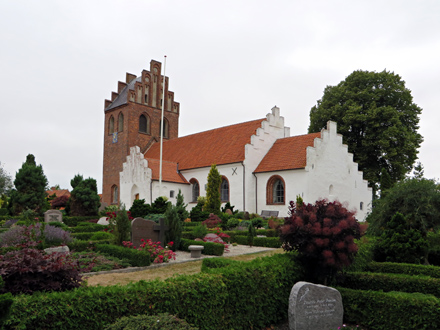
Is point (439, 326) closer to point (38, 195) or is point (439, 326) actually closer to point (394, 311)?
point (394, 311)

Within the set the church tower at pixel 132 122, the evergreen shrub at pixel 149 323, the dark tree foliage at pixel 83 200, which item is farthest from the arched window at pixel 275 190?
the evergreen shrub at pixel 149 323

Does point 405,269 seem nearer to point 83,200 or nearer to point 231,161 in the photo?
point 231,161

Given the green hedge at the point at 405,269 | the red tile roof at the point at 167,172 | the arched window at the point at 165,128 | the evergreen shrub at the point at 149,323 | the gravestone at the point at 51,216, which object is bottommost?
the green hedge at the point at 405,269

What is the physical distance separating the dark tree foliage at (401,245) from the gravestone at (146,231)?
6.51m

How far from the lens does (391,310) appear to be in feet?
20.9

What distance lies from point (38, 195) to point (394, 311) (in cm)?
2320

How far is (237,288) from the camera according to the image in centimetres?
613

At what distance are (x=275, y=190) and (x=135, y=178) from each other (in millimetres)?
11599

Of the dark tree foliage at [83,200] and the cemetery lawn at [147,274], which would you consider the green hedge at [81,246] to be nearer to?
the cemetery lawn at [147,274]

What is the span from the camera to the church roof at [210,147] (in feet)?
92.5

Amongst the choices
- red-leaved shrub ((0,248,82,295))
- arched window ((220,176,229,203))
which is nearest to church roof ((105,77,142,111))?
arched window ((220,176,229,203))

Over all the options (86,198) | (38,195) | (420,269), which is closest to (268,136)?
(86,198)

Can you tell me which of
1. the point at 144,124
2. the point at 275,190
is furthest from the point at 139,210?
the point at 144,124

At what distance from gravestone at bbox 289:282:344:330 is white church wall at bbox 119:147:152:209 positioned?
77.0ft
